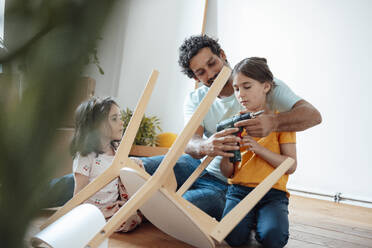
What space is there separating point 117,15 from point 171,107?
2.79 m

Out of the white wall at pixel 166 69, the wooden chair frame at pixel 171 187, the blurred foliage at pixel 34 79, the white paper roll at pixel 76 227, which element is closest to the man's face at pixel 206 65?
the wooden chair frame at pixel 171 187

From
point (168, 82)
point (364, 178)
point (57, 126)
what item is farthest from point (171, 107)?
point (57, 126)

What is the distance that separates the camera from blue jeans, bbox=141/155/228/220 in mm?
1299

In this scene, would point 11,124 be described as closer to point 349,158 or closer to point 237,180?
point 237,180

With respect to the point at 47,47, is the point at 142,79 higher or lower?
lower

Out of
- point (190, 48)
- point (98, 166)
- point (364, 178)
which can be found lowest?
point (364, 178)

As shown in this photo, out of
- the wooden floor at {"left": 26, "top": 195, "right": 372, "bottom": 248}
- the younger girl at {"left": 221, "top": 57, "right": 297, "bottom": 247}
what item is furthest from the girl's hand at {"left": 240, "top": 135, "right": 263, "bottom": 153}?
the wooden floor at {"left": 26, "top": 195, "right": 372, "bottom": 248}

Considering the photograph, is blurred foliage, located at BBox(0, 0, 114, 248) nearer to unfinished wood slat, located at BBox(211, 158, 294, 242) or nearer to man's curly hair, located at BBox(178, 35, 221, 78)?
unfinished wood slat, located at BBox(211, 158, 294, 242)

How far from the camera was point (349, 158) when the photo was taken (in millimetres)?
2348

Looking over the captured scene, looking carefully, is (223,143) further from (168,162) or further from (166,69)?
(166,69)

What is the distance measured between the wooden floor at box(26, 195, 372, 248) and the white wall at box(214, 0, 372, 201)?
1.25ft

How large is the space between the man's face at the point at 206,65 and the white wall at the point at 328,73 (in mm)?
1343

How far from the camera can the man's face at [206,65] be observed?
1.43m

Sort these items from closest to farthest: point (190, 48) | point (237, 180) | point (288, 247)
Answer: point (288, 247) → point (237, 180) → point (190, 48)
